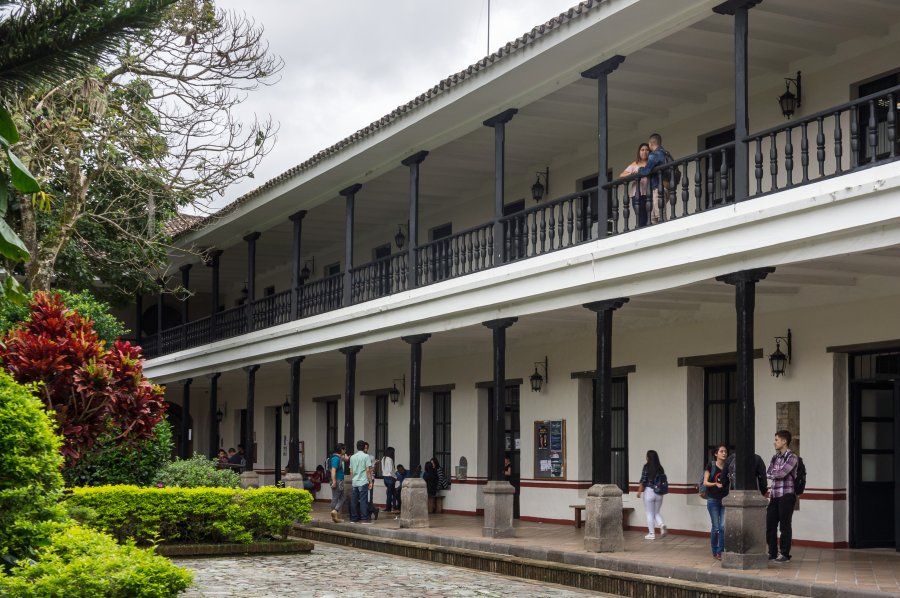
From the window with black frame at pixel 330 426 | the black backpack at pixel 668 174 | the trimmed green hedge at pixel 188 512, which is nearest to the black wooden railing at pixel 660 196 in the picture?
the black backpack at pixel 668 174

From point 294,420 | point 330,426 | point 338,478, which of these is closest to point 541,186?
point 338,478

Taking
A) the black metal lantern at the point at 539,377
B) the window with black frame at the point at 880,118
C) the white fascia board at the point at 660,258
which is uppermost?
the window with black frame at the point at 880,118

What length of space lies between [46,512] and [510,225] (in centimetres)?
1082

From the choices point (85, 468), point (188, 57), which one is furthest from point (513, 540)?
point (188, 57)

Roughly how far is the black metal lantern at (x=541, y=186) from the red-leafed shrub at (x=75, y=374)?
8.61 m

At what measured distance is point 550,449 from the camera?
69.8 feet

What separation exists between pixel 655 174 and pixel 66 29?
1037 cm

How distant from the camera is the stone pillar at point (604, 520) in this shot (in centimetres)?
1495

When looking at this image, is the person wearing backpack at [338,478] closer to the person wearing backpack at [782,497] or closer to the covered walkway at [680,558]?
the covered walkway at [680,558]

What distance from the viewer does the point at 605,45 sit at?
1518cm

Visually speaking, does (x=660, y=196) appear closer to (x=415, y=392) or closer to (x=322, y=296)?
(x=415, y=392)

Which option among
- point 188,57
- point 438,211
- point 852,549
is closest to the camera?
point 852,549

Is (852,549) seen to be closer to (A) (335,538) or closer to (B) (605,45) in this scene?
(B) (605,45)

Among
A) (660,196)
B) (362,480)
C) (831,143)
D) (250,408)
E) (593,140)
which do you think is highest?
(593,140)
